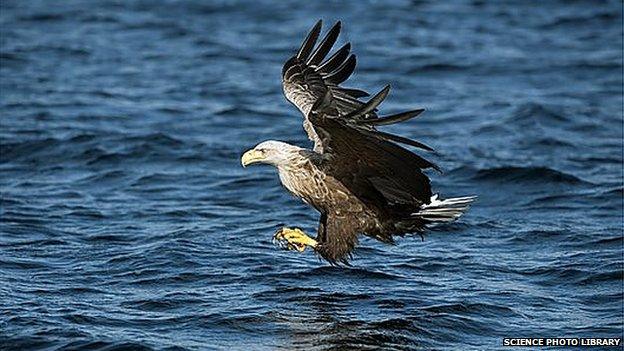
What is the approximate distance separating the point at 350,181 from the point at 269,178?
3915mm

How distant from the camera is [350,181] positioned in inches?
289

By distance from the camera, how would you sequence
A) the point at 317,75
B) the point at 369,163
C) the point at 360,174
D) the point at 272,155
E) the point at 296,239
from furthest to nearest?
the point at 317,75 < the point at 296,239 < the point at 272,155 < the point at 360,174 < the point at 369,163

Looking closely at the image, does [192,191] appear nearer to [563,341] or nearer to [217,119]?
[217,119]

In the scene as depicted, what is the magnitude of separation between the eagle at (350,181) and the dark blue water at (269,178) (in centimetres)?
40

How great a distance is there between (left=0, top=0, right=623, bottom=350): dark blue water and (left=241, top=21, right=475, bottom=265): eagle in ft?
1.30

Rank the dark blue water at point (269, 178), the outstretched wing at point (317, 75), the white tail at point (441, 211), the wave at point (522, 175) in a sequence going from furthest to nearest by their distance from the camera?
the wave at point (522, 175)
the outstretched wing at point (317, 75)
the white tail at point (441, 211)
the dark blue water at point (269, 178)

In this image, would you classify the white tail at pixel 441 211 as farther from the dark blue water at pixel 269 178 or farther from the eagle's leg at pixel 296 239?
the eagle's leg at pixel 296 239

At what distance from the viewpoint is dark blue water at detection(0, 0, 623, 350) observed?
734cm

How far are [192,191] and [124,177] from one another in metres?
0.77

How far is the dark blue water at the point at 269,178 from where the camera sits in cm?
734

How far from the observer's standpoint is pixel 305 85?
8.04m

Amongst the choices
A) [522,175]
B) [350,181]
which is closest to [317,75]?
[350,181]

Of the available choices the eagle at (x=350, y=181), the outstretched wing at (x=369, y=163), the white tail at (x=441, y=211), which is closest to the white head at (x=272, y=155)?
the eagle at (x=350, y=181)

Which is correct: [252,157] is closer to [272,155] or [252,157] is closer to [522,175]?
[272,155]
